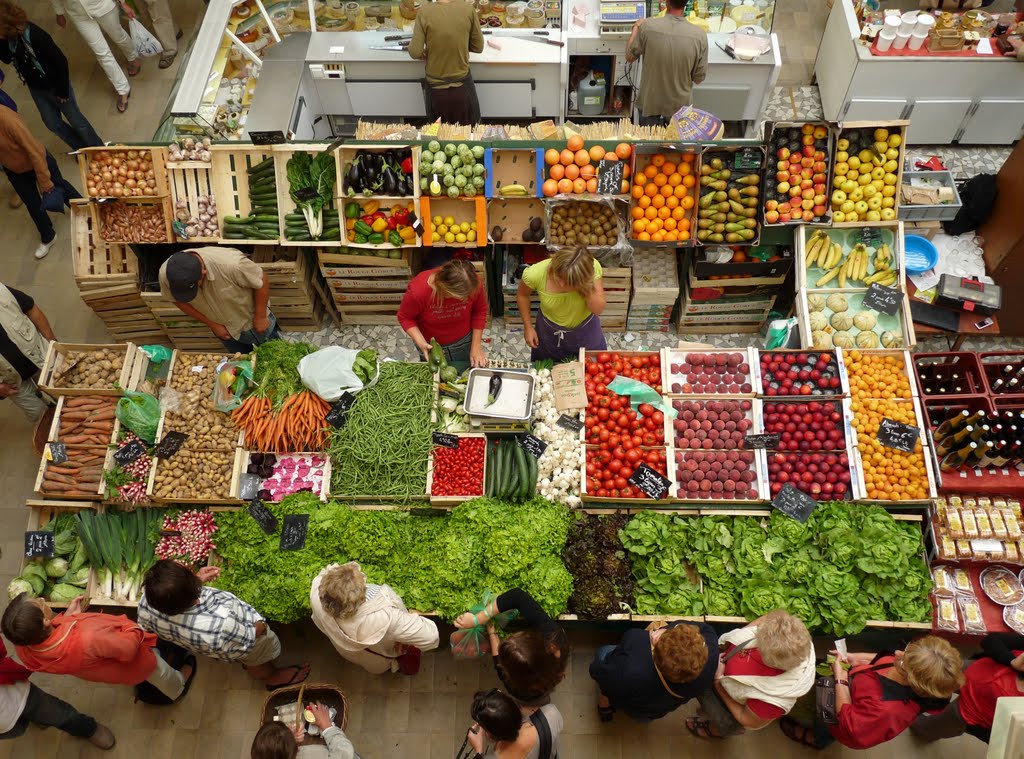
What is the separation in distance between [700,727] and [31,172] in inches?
307

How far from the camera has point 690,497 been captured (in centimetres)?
496

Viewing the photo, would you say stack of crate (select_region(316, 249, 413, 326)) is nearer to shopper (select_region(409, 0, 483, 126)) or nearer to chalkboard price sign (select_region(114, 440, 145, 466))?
shopper (select_region(409, 0, 483, 126))

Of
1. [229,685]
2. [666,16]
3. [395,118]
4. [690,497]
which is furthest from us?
[395,118]

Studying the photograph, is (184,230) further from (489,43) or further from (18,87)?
(18,87)

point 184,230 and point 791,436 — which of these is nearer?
point 791,436

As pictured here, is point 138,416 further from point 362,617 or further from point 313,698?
point 362,617

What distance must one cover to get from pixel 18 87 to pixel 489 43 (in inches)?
259

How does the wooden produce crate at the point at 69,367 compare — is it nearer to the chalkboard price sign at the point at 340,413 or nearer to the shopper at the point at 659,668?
the chalkboard price sign at the point at 340,413

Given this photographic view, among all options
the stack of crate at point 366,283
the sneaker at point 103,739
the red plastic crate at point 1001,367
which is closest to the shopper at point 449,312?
the stack of crate at point 366,283

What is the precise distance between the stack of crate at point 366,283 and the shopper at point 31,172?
2504 mm

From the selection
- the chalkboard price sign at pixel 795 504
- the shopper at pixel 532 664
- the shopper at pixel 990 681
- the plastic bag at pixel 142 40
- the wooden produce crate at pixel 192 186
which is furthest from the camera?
the plastic bag at pixel 142 40

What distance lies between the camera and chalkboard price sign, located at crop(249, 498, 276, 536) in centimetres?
491

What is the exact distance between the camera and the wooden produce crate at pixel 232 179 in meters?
6.27

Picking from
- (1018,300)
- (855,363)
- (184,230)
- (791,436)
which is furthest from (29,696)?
(1018,300)
